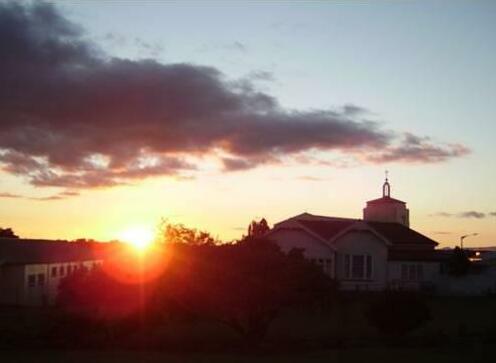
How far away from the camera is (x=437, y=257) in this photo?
2491 inches

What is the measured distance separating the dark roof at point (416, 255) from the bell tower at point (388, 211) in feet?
41.2

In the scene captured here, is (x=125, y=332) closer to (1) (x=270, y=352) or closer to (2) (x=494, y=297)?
(1) (x=270, y=352)

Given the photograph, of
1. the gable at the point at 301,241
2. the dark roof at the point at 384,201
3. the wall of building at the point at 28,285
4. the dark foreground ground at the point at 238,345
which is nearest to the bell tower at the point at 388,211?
the dark roof at the point at 384,201

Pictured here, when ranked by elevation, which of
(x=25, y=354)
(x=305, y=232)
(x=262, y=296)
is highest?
(x=305, y=232)

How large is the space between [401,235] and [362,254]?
1015cm

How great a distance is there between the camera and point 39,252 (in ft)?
184

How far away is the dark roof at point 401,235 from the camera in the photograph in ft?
210

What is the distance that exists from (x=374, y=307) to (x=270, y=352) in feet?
17.6

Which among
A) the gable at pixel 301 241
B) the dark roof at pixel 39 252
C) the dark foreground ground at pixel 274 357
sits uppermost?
the gable at pixel 301 241

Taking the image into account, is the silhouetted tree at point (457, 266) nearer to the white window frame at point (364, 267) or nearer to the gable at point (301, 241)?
the white window frame at point (364, 267)

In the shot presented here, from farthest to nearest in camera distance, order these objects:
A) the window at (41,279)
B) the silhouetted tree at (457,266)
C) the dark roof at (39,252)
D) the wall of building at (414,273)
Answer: the silhouetted tree at (457,266)
the wall of building at (414,273)
the window at (41,279)
the dark roof at (39,252)

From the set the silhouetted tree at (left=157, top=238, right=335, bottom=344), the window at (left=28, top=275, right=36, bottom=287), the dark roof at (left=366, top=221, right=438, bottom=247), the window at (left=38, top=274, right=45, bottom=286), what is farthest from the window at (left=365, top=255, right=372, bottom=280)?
the silhouetted tree at (left=157, top=238, right=335, bottom=344)

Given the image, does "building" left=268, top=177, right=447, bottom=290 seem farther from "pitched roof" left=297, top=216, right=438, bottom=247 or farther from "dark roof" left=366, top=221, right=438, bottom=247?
"dark roof" left=366, top=221, right=438, bottom=247

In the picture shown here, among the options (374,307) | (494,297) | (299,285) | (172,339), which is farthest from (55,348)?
(494,297)
